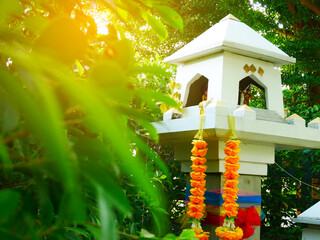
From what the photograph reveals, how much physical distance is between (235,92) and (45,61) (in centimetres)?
192

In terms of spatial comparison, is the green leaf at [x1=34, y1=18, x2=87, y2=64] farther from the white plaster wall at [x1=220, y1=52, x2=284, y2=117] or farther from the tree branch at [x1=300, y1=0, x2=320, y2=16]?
the tree branch at [x1=300, y1=0, x2=320, y2=16]

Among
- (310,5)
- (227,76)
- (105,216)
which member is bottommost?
(105,216)

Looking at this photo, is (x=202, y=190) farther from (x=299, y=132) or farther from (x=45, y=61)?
(x=45, y=61)

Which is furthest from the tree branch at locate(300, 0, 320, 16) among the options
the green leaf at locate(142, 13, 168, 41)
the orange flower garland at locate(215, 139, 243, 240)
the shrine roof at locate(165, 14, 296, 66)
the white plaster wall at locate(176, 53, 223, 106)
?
the green leaf at locate(142, 13, 168, 41)

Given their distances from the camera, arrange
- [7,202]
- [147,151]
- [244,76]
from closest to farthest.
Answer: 1. [7,202]
2. [147,151]
3. [244,76]

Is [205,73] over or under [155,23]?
over

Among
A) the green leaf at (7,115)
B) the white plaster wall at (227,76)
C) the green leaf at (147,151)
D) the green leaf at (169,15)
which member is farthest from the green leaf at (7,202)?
the white plaster wall at (227,76)

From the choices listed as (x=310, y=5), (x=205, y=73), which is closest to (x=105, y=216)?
(x=205, y=73)

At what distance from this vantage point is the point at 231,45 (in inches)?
84.4

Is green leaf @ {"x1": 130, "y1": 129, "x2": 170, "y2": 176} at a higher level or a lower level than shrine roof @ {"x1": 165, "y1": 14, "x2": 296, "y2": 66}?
lower

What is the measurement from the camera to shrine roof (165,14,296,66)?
2.17 m

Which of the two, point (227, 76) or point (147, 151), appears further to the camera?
point (227, 76)

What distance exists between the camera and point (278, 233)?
12.4 ft

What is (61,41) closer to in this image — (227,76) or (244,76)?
(227,76)
